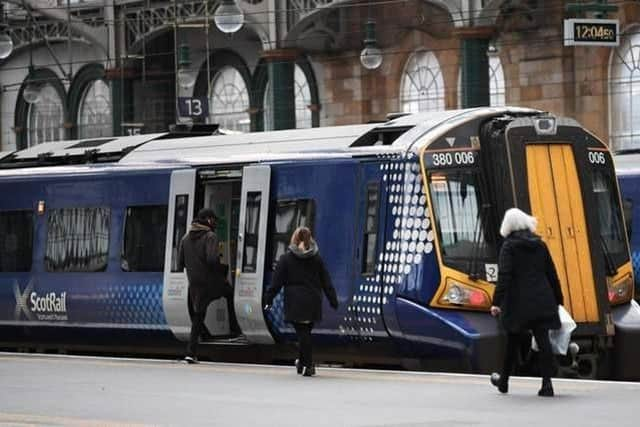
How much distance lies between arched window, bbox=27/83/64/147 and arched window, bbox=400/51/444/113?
11.5 m

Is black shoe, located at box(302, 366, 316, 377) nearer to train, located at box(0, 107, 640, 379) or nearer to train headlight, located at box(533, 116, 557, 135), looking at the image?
train, located at box(0, 107, 640, 379)

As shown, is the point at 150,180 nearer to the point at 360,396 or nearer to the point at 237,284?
A: the point at 237,284

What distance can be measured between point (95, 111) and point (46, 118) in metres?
2.46

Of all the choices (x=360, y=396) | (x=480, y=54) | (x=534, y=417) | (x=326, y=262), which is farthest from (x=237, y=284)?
(x=480, y=54)

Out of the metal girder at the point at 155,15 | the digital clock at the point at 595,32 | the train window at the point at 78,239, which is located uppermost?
the metal girder at the point at 155,15

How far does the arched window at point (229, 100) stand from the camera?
45.4 m

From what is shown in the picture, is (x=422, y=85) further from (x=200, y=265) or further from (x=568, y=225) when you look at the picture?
(x=568, y=225)

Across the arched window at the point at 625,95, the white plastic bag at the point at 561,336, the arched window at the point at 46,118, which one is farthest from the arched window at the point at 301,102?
the white plastic bag at the point at 561,336

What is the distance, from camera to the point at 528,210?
1855 cm

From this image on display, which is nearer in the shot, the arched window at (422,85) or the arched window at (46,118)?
the arched window at (422,85)

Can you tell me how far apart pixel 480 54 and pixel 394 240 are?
18131 millimetres

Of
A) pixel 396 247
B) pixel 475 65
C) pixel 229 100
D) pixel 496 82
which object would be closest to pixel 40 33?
pixel 229 100

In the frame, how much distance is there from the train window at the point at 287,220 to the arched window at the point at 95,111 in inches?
1098

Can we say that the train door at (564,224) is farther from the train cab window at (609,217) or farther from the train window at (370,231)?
the train window at (370,231)
